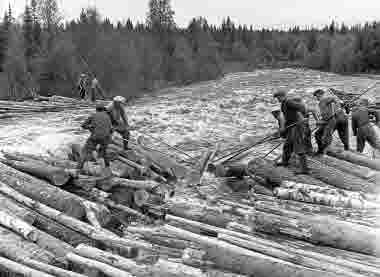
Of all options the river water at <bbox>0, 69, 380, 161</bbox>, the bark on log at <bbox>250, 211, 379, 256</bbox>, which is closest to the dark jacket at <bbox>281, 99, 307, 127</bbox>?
the river water at <bbox>0, 69, 380, 161</bbox>

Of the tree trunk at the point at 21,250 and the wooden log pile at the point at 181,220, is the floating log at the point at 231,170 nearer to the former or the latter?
the wooden log pile at the point at 181,220

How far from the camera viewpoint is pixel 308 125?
7.19 metres

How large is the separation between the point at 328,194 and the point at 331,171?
1.04 meters

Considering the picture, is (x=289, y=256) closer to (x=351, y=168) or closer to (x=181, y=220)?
(x=181, y=220)

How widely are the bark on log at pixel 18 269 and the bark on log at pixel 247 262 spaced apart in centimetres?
182

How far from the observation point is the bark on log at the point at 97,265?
162 inches

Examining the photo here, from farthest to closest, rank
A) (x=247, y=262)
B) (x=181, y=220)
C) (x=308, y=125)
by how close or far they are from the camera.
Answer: (x=308, y=125)
(x=181, y=220)
(x=247, y=262)

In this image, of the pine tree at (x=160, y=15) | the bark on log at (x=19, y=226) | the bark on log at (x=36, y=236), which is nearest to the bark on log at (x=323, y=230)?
the bark on log at (x=36, y=236)

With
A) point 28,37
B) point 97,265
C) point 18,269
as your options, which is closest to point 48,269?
point 18,269

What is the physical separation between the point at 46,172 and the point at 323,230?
14.8ft

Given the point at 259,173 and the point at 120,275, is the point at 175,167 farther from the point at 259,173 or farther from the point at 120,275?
the point at 120,275

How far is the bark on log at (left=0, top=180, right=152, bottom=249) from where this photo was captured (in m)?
4.78

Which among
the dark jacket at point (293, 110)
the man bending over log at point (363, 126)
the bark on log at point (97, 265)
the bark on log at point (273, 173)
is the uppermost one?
the dark jacket at point (293, 110)

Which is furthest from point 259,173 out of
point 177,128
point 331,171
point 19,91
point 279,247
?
point 19,91
